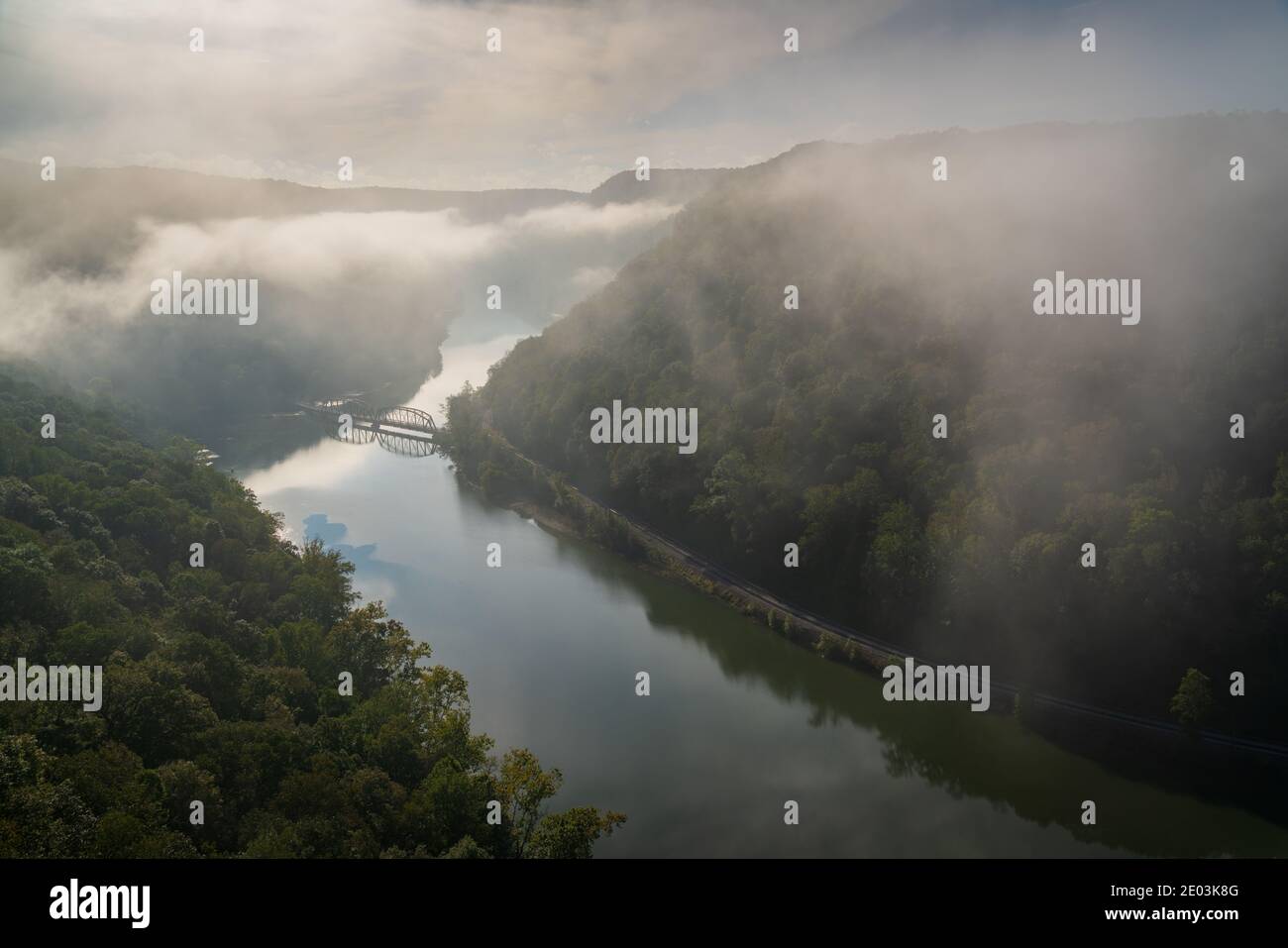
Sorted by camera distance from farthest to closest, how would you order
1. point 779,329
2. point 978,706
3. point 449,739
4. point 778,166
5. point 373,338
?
point 373,338
point 778,166
point 779,329
point 978,706
point 449,739

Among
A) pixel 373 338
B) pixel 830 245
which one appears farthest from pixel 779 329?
pixel 373 338

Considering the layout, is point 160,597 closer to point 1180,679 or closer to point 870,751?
point 870,751
